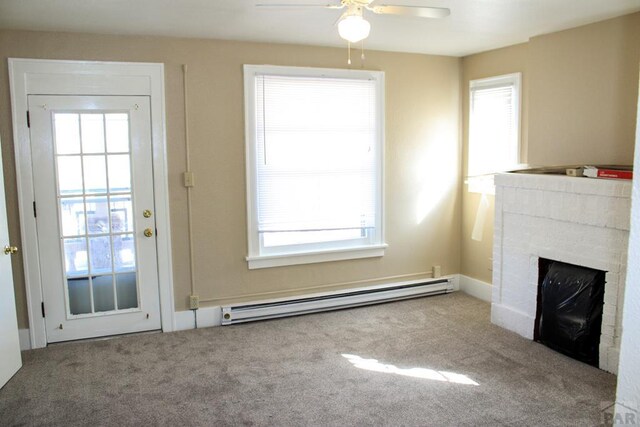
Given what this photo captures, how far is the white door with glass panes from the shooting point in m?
4.00

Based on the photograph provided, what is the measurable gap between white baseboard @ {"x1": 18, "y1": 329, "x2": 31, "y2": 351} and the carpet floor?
0.12 metres

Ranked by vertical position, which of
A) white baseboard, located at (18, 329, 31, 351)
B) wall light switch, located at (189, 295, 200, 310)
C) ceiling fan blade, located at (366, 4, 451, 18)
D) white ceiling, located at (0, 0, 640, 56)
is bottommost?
white baseboard, located at (18, 329, 31, 351)

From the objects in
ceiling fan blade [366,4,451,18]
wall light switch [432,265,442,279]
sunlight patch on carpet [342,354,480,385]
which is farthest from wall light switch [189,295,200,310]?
ceiling fan blade [366,4,451,18]

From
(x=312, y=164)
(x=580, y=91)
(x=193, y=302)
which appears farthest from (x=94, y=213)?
(x=580, y=91)

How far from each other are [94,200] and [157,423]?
190 cm

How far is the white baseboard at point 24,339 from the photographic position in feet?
13.3

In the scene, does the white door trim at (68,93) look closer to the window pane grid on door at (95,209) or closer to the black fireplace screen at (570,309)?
the window pane grid on door at (95,209)

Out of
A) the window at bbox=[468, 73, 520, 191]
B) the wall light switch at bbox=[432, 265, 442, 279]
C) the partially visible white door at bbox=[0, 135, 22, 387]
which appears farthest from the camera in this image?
the wall light switch at bbox=[432, 265, 442, 279]

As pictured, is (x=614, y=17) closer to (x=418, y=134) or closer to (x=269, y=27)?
(x=418, y=134)

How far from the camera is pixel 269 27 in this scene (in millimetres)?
3895

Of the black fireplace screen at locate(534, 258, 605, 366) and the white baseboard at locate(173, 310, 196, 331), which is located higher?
the black fireplace screen at locate(534, 258, 605, 366)

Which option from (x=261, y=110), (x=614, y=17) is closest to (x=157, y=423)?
(x=261, y=110)

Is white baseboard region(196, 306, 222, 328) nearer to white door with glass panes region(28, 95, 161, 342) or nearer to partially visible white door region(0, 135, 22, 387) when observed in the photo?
white door with glass panes region(28, 95, 161, 342)

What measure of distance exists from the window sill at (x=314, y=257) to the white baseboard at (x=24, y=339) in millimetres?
1755
